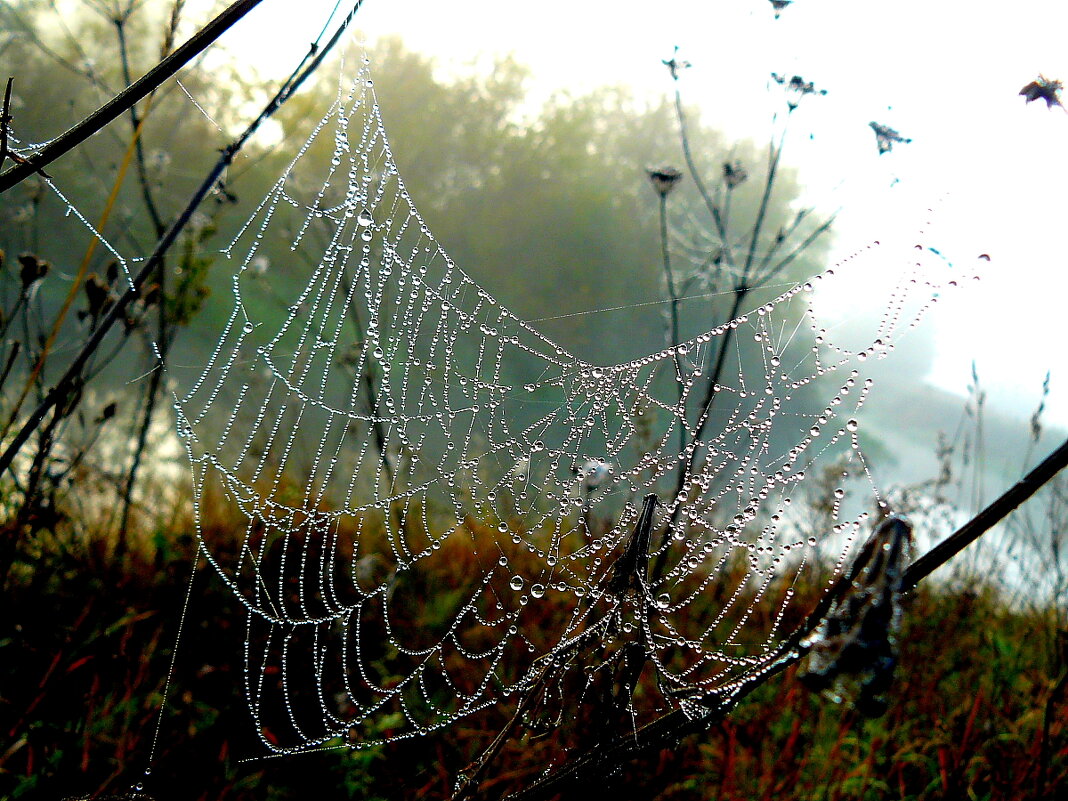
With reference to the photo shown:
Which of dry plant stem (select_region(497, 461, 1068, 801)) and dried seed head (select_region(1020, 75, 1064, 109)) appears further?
dried seed head (select_region(1020, 75, 1064, 109))

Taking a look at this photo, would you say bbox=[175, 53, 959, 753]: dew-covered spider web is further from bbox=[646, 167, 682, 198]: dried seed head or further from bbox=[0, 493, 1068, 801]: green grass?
bbox=[646, 167, 682, 198]: dried seed head

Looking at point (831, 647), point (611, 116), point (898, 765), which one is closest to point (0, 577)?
point (831, 647)

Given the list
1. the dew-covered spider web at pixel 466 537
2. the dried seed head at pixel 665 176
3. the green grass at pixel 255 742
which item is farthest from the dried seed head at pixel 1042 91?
the dried seed head at pixel 665 176

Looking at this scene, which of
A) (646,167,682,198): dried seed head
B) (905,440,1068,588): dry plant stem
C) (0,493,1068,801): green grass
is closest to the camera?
(905,440,1068,588): dry plant stem

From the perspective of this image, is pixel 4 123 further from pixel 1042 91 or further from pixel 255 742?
pixel 255 742

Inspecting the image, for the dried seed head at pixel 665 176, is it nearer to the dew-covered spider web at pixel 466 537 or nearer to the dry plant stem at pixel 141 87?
the dew-covered spider web at pixel 466 537

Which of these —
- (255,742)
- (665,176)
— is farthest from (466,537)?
(665,176)

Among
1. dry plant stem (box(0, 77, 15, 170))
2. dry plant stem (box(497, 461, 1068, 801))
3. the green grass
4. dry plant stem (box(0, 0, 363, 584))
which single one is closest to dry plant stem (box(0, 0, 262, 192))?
dry plant stem (box(0, 77, 15, 170))

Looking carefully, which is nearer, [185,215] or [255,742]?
[185,215]
